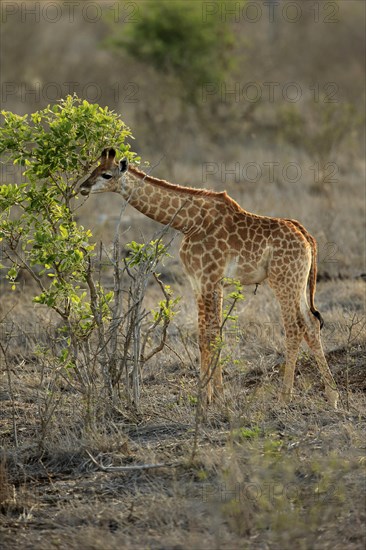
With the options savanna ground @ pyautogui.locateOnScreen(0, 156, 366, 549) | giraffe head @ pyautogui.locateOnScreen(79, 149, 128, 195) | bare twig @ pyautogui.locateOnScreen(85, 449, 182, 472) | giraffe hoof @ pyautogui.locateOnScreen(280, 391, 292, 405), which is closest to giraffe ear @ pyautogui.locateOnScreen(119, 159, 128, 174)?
giraffe head @ pyautogui.locateOnScreen(79, 149, 128, 195)

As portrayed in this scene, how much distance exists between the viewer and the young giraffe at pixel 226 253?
7453 millimetres

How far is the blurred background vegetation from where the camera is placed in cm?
1487

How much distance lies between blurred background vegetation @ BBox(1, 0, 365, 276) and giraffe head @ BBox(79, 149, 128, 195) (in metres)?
4.86

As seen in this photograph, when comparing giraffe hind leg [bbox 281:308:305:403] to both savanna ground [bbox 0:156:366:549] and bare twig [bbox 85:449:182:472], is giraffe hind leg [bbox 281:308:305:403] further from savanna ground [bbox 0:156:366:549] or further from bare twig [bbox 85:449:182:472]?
bare twig [bbox 85:449:182:472]

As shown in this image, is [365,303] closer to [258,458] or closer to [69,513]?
[258,458]

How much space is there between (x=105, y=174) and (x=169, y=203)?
629 mm

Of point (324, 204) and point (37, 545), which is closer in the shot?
point (37, 545)

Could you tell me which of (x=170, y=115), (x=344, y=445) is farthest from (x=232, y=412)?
(x=170, y=115)

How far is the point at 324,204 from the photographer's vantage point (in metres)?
13.5

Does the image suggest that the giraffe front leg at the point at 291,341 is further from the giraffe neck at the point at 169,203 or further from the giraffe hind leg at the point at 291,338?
the giraffe neck at the point at 169,203

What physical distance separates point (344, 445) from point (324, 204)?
7738mm

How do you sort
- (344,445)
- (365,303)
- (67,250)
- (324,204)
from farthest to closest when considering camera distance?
(324,204) < (365,303) < (67,250) < (344,445)

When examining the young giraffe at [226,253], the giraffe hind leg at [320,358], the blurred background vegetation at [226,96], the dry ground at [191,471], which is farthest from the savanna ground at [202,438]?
the blurred background vegetation at [226,96]

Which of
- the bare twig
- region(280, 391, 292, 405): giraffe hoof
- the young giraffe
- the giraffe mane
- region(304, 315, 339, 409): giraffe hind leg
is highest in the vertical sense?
the giraffe mane
